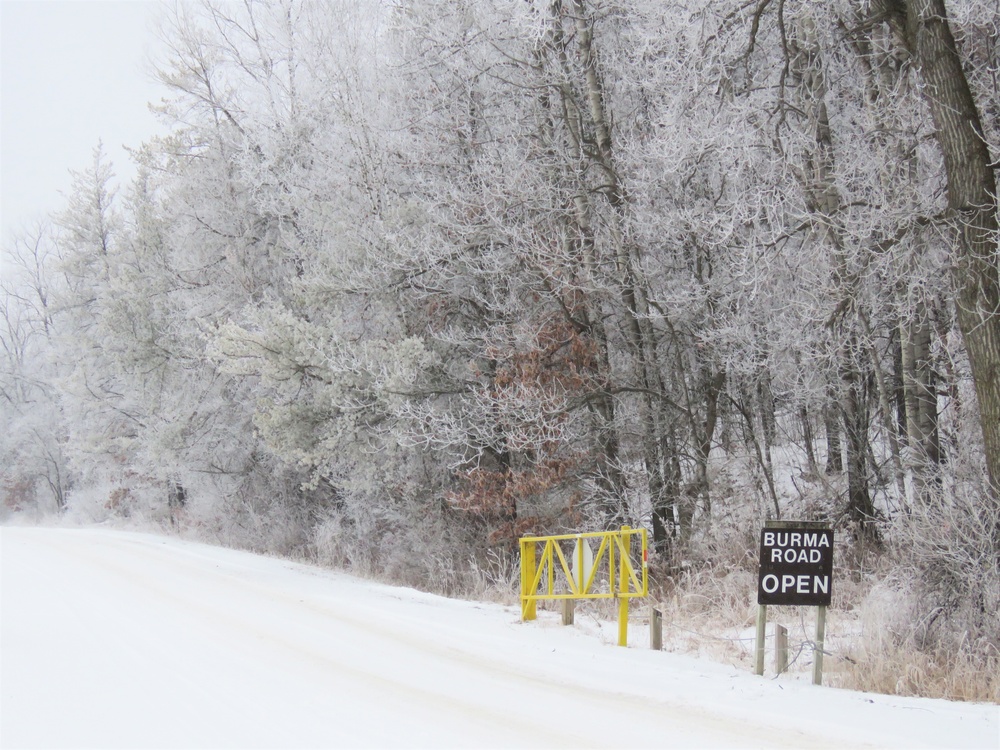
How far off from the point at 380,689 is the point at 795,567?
138 inches

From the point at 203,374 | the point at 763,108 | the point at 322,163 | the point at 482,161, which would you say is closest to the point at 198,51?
the point at 322,163

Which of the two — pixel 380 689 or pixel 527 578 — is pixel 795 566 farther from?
pixel 527 578

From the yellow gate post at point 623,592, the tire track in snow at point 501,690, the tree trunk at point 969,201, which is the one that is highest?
the tree trunk at point 969,201

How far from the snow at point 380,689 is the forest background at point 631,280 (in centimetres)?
156

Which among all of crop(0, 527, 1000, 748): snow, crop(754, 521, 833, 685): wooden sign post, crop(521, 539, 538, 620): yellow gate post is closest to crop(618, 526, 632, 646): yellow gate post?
crop(0, 527, 1000, 748): snow

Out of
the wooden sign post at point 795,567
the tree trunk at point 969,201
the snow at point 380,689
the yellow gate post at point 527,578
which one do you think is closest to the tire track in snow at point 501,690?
the snow at point 380,689

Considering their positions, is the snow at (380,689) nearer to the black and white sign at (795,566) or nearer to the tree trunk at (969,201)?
the black and white sign at (795,566)

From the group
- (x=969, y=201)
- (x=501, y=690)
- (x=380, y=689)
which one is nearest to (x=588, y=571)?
(x=501, y=690)

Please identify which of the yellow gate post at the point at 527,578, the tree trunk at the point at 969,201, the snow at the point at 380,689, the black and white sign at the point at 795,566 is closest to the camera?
the snow at the point at 380,689

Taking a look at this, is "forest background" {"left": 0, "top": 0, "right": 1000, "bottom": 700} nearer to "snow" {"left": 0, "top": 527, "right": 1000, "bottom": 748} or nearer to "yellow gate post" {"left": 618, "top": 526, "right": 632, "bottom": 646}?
"snow" {"left": 0, "top": 527, "right": 1000, "bottom": 748}

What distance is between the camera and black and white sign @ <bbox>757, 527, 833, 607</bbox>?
713 cm

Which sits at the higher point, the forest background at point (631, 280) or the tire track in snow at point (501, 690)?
the forest background at point (631, 280)

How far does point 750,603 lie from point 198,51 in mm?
19165

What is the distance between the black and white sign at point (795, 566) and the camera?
23.4 feet
